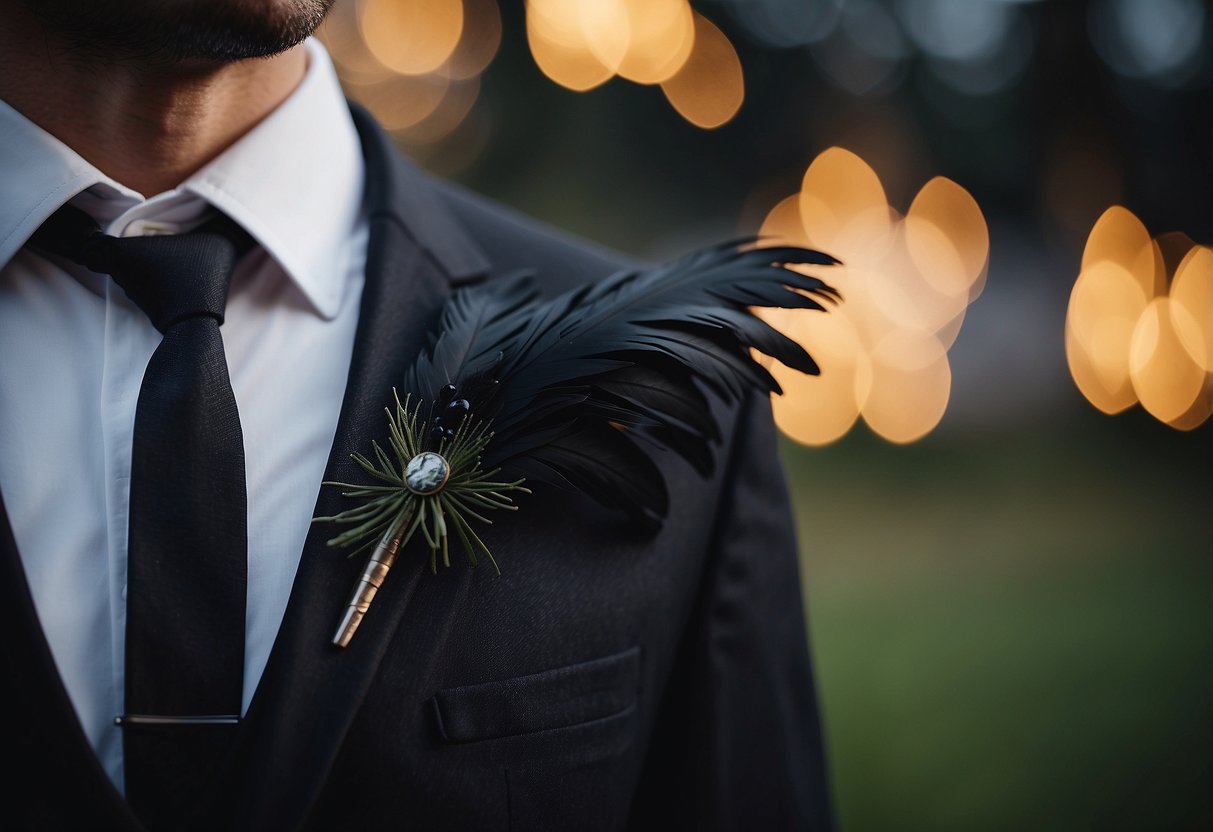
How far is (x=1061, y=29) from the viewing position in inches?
275

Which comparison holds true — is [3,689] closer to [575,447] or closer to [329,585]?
[329,585]

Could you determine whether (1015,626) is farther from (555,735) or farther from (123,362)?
(123,362)

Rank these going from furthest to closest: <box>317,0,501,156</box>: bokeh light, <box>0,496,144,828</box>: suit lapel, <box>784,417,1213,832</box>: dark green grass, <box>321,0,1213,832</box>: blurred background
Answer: <box>317,0,501,156</box>: bokeh light, <box>321,0,1213,832</box>: blurred background, <box>784,417,1213,832</box>: dark green grass, <box>0,496,144,828</box>: suit lapel

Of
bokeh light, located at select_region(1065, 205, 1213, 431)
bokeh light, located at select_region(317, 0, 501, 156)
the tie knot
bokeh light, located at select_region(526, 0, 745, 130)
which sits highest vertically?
bokeh light, located at select_region(526, 0, 745, 130)

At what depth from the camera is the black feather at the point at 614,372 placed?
3.76ft

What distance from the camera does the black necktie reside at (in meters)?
0.95

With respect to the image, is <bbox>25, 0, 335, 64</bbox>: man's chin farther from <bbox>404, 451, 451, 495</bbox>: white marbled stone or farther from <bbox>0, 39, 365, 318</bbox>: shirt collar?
<bbox>404, 451, 451, 495</bbox>: white marbled stone

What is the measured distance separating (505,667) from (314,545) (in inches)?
10.7

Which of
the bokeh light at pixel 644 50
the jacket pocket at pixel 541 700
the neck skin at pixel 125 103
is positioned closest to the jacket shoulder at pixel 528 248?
the neck skin at pixel 125 103

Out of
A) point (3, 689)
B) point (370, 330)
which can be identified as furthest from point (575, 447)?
point (3, 689)

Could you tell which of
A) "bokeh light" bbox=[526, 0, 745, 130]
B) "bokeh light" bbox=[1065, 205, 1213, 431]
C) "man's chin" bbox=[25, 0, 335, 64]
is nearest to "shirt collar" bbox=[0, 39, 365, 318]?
"man's chin" bbox=[25, 0, 335, 64]

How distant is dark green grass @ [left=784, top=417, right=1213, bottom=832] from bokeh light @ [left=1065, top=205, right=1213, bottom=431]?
41cm

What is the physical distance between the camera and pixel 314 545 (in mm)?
1042

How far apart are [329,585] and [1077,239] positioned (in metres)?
8.29
